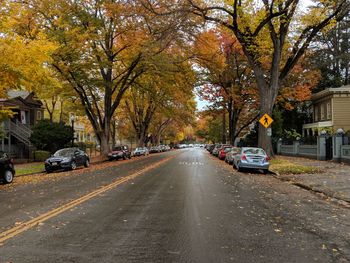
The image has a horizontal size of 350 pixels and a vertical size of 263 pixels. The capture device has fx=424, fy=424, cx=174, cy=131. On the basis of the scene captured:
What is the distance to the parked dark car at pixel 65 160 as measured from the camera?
1043 inches

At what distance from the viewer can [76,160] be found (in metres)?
28.8

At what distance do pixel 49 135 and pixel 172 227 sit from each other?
31.6 meters

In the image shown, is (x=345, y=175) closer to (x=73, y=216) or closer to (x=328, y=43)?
(x=73, y=216)

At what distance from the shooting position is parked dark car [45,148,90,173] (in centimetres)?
2650

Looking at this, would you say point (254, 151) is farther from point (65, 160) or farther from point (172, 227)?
point (172, 227)

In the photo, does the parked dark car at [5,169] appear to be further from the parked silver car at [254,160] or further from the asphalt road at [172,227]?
the parked silver car at [254,160]

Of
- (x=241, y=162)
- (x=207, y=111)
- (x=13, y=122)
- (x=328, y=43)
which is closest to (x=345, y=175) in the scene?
(x=241, y=162)

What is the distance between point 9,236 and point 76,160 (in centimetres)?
2163

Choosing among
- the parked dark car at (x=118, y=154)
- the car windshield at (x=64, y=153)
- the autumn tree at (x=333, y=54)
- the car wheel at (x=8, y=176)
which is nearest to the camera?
the car wheel at (x=8, y=176)

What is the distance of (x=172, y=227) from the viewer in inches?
324

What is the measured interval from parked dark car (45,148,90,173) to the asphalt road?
12.9 meters

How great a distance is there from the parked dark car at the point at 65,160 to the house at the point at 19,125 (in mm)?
8254

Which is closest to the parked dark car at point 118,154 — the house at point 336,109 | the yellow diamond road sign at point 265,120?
the yellow diamond road sign at point 265,120

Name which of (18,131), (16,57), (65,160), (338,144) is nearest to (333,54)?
(338,144)
